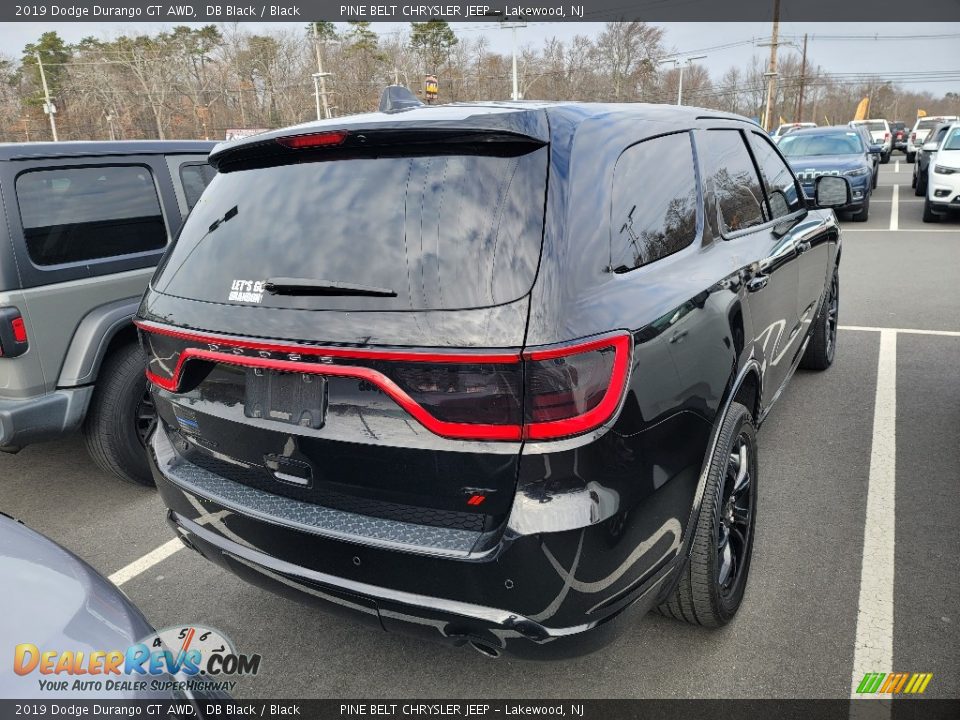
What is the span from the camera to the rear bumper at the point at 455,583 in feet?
5.73

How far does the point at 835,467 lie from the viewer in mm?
3861

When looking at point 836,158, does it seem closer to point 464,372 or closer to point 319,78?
point 464,372

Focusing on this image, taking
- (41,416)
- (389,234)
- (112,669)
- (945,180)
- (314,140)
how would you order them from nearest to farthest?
(112,669)
(389,234)
(314,140)
(41,416)
(945,180)

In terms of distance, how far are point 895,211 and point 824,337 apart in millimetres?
13205

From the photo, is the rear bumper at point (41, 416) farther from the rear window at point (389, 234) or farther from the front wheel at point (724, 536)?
the front wheel at point (724, 536)

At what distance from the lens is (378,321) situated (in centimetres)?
179

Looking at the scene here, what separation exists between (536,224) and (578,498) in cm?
71

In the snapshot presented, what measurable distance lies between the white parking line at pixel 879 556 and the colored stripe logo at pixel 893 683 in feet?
0.07

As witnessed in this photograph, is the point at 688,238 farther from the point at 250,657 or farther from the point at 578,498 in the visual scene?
the point at 250,657

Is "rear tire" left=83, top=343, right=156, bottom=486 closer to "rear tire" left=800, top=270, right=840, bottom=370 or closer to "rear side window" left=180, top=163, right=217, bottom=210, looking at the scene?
"rear side window" left=180, top=163, right=217, bottom=210

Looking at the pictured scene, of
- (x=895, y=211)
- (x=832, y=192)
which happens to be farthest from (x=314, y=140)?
(x=895, y=211)

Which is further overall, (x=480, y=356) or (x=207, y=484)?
(x=207, y=484)

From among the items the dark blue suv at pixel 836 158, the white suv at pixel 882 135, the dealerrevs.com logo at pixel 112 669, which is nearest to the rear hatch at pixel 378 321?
the dealerrevs.com logo at pixel 112 669

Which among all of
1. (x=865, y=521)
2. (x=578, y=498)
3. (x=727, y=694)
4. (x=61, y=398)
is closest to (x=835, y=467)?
(x=865, y=521)
